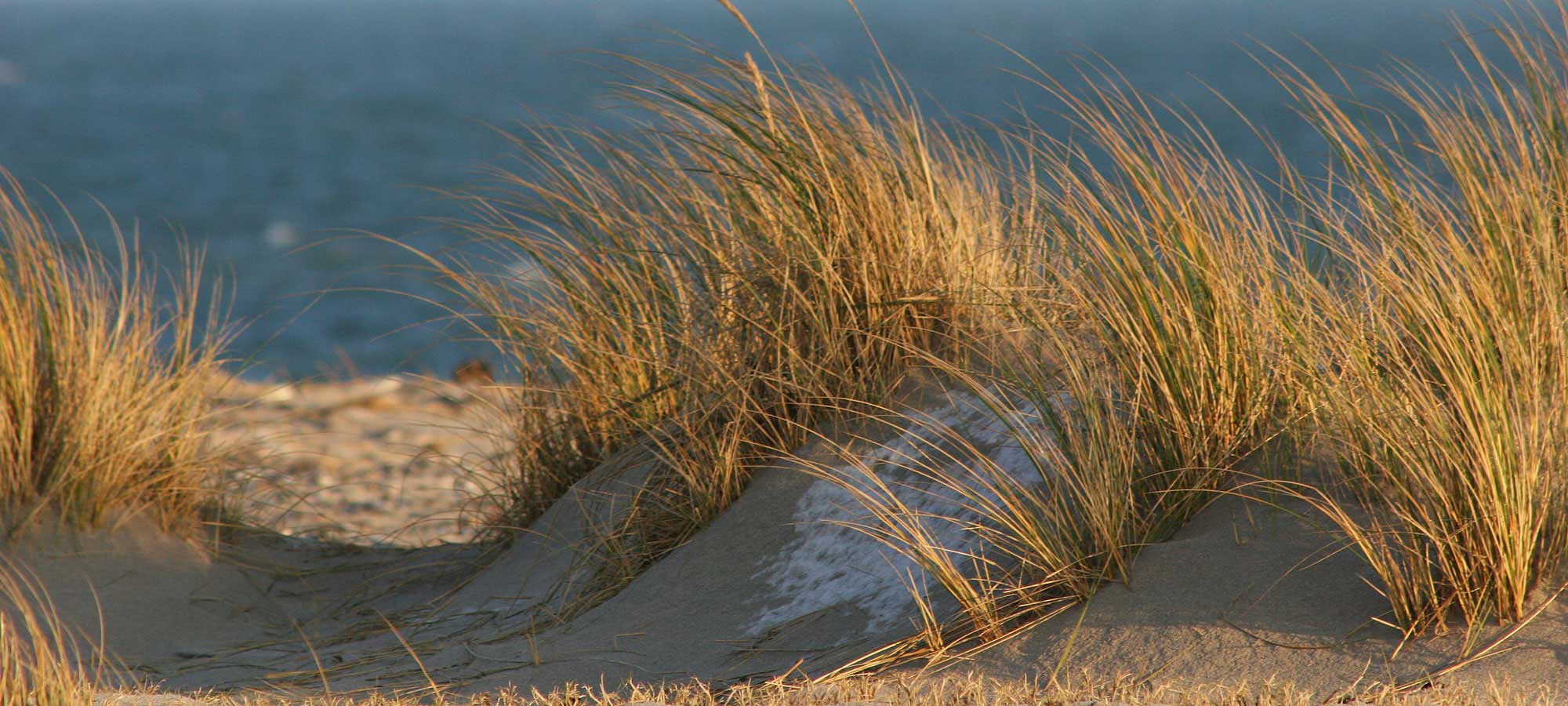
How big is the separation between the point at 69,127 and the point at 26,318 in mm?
30178

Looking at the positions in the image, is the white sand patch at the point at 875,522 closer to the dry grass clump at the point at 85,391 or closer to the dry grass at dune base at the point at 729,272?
the dry grass at dune base at the point at 729,272

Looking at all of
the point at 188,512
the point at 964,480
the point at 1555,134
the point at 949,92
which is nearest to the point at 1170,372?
the point at 964,480

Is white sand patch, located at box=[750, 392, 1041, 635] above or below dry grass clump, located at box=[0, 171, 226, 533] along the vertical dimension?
below

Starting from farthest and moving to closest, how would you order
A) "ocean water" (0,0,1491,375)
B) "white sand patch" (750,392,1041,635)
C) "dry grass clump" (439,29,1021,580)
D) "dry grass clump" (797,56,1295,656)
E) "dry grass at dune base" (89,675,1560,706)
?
"ocean water" (0,0,1491,375)
"dry grass clump" (439,29,1021,580)
"white sand patch" (750,392,1041,635)
"dry grass clump" (797,56,1295,656)
"dry grass at dune base" (89,675,1560,706)

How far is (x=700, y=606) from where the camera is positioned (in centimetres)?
308

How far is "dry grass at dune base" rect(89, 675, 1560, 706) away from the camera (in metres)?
2.21

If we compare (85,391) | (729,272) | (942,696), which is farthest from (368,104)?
(942,696)

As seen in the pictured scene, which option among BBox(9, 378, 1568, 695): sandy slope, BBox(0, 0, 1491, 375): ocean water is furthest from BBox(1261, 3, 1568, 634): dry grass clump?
BBox(0, 0, 1491, 375): ocean water

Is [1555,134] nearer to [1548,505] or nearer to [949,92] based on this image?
[1548,505]

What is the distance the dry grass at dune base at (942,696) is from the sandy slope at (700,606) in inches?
2.0

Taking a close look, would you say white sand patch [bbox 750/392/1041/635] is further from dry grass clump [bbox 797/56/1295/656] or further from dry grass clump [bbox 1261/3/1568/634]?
dry grass clump [bbox 1261/3/1568/634]

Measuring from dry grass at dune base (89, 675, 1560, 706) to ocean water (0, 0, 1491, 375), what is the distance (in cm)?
89

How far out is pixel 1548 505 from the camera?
2371 mm

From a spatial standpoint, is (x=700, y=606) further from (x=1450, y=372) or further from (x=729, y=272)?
(x=1450, y=372)
